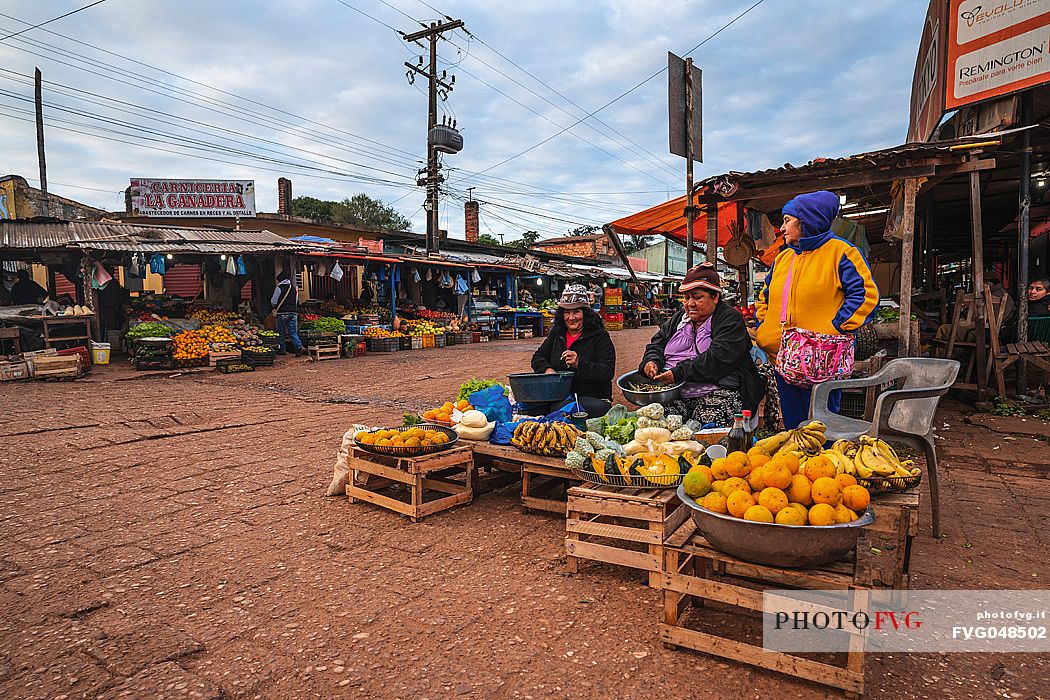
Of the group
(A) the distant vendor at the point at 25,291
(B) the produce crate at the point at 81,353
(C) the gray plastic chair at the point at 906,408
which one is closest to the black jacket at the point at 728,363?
(C) the gray plastic chair at the point at 906,408

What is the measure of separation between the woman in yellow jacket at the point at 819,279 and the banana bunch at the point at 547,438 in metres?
1.59

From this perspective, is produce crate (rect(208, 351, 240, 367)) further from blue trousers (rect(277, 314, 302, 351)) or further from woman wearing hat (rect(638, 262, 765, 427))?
woman wearing hat (rect(638, 262, 765, 427))

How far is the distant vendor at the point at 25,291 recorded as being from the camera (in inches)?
566

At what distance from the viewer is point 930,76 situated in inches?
319

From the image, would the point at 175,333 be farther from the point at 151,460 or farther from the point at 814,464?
the point at 814,464

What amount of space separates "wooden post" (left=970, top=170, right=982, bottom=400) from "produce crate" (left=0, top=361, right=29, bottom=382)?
14.7 m

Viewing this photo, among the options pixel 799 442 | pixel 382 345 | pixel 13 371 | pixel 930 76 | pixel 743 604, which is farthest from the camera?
pixel 382 345

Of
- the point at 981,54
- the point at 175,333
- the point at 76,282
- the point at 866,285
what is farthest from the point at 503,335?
the point at 866,285

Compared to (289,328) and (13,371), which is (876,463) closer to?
(13,371)

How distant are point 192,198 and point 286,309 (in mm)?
10740

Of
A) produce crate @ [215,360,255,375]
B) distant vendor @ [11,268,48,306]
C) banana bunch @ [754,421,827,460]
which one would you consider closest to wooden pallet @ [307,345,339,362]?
produce crate @ [215,360,255,375]

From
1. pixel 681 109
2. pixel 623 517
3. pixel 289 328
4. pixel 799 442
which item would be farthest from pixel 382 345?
pixel 799 442

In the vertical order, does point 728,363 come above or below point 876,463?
above

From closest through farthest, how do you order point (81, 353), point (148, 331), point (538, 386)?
point (538, 386) < point (81, 353) < point (148, 331)
